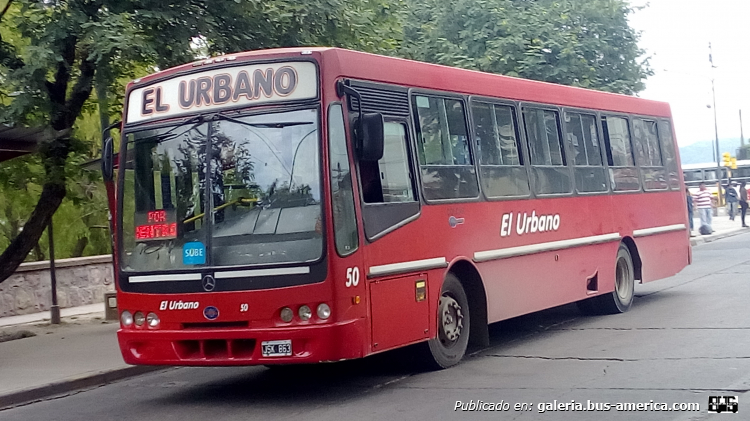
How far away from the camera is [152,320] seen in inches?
350

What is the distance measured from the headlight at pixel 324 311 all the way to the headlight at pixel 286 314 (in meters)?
0.25

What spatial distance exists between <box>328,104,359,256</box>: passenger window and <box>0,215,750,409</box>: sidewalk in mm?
3789

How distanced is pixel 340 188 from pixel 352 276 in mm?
764

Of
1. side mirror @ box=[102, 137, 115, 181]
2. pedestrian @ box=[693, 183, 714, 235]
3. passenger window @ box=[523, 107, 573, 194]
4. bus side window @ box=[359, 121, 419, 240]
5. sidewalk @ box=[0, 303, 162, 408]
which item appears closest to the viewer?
bus side window @ box=[359, 121, 419, 240]

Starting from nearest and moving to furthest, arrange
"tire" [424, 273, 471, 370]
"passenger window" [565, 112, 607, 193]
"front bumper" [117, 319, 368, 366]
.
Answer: "front bumper" [117, 319, 368, 366] < "tire" [424, 273, 471, 370] < "passenger window" [565, 112, 607, 193]

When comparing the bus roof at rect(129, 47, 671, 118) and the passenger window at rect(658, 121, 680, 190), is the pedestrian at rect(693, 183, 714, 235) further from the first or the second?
the bus roof at rect(129, 47, 671, 118)

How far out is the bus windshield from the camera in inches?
330

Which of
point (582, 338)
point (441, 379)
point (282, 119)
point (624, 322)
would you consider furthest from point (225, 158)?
point (624, 322)

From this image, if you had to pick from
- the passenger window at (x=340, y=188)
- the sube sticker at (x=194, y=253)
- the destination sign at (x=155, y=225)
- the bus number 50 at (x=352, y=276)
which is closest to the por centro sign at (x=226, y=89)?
the passenger window at (x=340, y=188)

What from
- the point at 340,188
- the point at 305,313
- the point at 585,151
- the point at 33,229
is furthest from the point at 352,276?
the point at 33,229

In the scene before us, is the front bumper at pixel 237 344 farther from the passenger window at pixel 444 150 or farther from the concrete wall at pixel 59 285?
the concrete wall at pixel 59 285

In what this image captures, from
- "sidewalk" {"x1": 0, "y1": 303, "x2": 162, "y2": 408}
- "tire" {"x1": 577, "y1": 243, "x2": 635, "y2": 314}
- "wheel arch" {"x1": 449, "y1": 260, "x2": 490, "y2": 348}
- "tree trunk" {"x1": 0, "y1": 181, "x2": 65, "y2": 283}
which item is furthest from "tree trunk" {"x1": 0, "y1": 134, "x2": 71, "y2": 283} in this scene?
"tire" {"x1": 577, "y1": 243, "x2": 635, "y2": 314}

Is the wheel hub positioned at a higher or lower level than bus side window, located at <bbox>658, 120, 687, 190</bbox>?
lower

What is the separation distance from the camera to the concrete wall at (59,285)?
59.2ft
